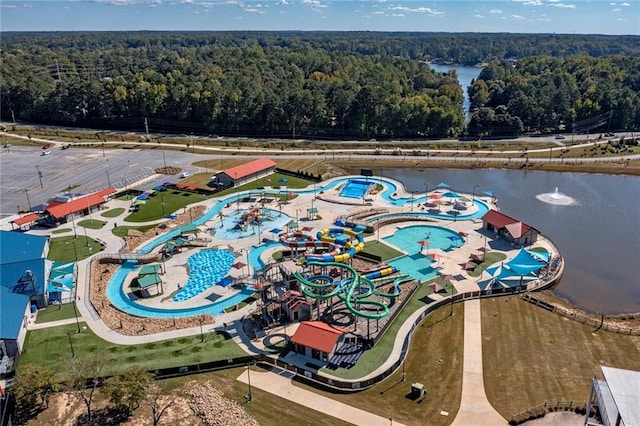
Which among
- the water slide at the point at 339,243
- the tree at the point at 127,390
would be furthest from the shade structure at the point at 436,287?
the tree at the point at 127,390

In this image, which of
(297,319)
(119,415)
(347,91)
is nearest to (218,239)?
(297,319)

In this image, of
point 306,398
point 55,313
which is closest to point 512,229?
point 306,398

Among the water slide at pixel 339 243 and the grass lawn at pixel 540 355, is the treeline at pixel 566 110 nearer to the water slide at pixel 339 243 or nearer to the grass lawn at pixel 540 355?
the water slide at pixel 339 243

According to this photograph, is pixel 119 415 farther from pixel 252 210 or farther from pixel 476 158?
pixel 476 158

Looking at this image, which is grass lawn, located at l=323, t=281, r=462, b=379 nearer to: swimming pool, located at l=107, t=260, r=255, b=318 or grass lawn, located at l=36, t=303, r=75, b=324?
swimming pool, located at l=107, t=260, r=255, b=318

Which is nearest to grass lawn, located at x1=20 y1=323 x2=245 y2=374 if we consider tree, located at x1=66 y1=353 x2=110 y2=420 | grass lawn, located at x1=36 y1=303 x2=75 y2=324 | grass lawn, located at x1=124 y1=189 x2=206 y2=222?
tree, located at x1=66 y1=353 x2=110 y2=420

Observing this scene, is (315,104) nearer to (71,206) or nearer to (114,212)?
(114,212)
